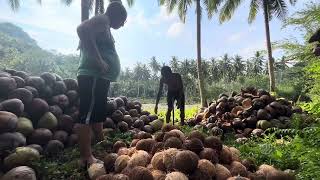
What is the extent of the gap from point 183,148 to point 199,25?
2011 cm

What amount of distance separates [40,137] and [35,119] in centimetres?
45

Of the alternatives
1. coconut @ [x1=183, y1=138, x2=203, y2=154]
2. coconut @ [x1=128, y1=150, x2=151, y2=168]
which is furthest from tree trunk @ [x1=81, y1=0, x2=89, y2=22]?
coconut @ [x1=183, y1=138, x2=203, y2=154]

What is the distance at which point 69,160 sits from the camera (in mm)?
5363

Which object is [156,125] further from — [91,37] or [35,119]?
[91,37]

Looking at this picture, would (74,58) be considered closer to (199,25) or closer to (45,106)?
(199,25)

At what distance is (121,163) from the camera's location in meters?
4.20

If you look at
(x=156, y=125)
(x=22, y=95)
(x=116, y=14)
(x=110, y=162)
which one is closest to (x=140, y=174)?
(x=110, y=162)

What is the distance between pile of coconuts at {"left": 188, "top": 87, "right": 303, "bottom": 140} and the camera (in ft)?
31.1

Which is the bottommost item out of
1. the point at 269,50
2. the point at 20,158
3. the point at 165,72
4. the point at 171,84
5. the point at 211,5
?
the point at 20,158

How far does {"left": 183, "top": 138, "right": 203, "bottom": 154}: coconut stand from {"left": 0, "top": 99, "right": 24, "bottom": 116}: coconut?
2573mm

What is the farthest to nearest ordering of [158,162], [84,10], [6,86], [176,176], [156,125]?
[84,10] → [156,125] → [6,86] → [158,162] → [176,176]

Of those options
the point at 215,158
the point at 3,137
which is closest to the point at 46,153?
the point at 3,137

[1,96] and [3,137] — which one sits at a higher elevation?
[1,96]

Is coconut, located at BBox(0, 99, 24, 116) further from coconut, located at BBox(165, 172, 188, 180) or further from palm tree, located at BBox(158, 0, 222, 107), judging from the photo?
palm tree, located at BBox(158, 0, 222, 107)
